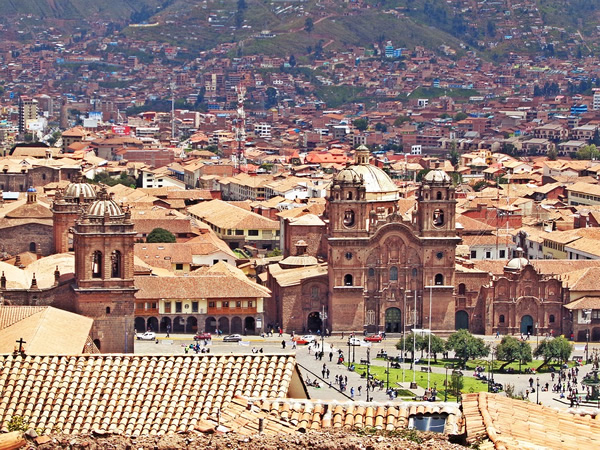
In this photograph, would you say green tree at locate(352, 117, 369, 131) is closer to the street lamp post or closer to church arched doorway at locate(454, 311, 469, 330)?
church arched doorway at locate(454, 311, 469, 330)

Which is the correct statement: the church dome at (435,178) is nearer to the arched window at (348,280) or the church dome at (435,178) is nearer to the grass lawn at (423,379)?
the arched window at (348,280)

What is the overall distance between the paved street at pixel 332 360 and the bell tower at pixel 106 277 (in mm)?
3206

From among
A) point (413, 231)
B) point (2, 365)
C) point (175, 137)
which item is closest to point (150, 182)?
point (413, 231)

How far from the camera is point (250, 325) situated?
189ft

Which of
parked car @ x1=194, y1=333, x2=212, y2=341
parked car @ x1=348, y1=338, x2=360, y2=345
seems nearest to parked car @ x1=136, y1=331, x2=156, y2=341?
parked car @ x1=194, y1=333, x2=212, y2=341

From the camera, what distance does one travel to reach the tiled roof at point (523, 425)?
15.3m

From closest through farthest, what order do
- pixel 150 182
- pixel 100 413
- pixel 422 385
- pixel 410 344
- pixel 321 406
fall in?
pixel 321 406 < pixel 100 413 < pixel 422 385 < pixel 410 344 < pixel 150 182

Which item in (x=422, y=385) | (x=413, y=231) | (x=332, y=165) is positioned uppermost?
(x=332, y=165)

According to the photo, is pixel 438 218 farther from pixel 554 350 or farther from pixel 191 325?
pixel 191 325

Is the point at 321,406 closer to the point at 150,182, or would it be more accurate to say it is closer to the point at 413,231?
the point at 413,231

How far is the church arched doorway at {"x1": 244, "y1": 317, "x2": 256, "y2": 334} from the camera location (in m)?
57.4

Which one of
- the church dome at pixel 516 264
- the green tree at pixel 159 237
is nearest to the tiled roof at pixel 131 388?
the church dome at pixel 516 264

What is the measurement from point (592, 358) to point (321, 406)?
37138mm

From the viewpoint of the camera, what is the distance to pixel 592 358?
53.1 m
